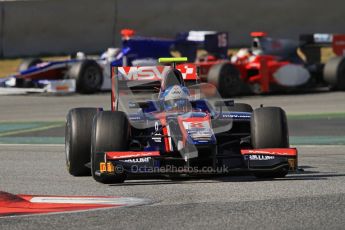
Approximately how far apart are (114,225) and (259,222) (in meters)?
1.08

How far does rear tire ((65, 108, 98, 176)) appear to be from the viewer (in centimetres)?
1062

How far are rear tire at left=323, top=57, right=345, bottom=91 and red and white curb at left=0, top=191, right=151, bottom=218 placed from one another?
16356 mm

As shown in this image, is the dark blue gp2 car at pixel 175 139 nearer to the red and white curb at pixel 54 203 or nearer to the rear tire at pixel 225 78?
the red and white curb at pixel 54 203

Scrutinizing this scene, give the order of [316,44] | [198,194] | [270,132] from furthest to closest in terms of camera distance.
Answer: [316,44]
[270,132]
[198,194]

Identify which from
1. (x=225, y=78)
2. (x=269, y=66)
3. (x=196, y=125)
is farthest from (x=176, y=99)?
(x=269, y=66)

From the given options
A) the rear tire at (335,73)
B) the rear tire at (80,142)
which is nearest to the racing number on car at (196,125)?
the rear tire at (80,142)

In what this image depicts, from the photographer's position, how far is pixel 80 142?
10.6 metres

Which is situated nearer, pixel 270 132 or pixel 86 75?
pixel 270 132

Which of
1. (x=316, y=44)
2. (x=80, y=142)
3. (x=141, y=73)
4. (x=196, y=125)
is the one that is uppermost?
(x=141, y=73)

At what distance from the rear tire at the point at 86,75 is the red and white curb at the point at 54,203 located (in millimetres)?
15305

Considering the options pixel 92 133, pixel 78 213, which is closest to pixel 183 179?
pixel 92 133

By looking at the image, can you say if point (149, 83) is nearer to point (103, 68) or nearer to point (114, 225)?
point (114, 225)

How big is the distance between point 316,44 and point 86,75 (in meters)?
6.12

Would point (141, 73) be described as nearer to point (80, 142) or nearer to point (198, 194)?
point (80, 142)
